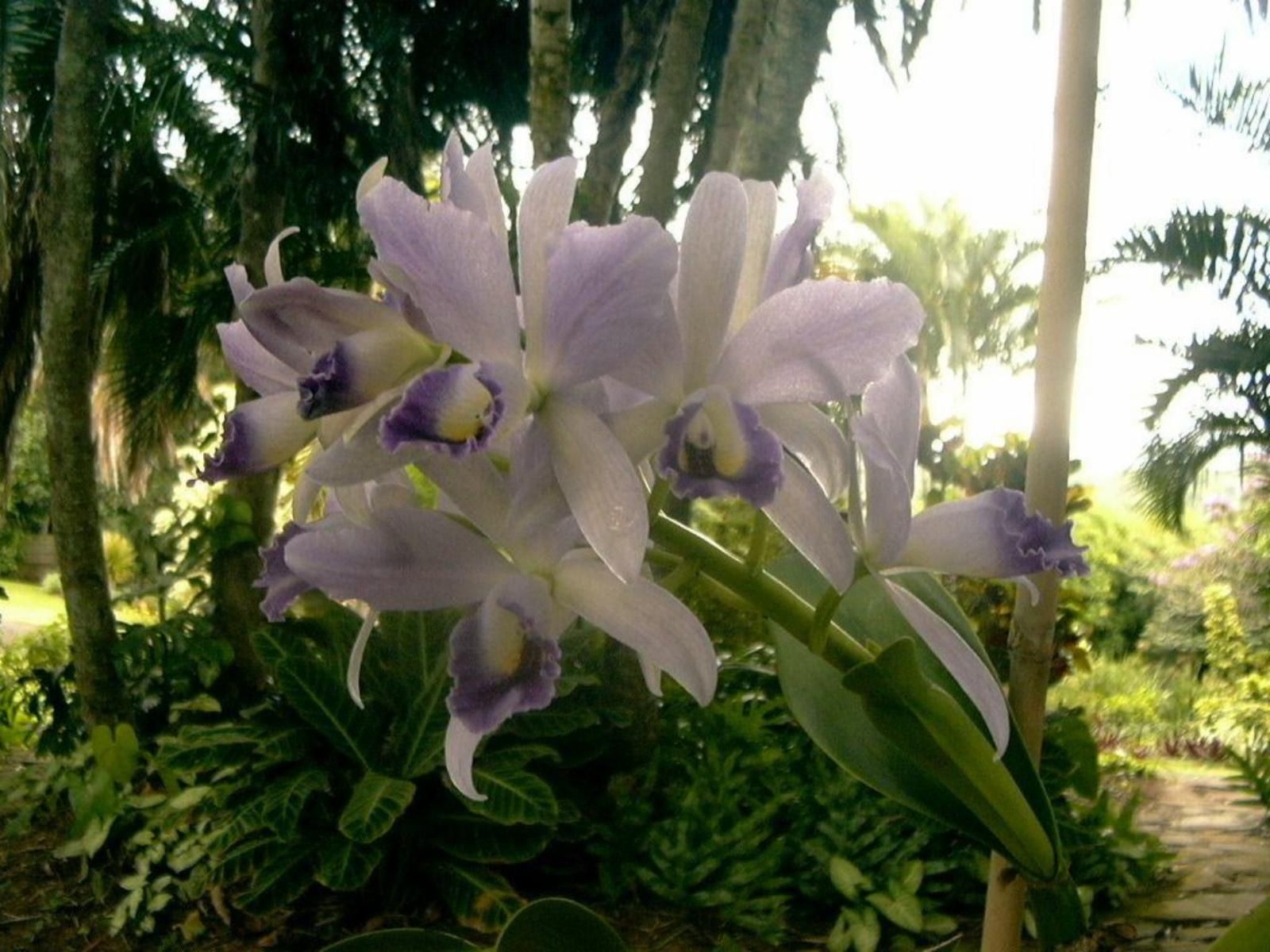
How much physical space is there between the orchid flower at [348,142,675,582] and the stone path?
1.48m

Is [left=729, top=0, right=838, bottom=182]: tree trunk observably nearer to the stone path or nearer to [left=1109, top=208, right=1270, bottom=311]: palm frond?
the stone path

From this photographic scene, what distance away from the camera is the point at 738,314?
1.45 ft

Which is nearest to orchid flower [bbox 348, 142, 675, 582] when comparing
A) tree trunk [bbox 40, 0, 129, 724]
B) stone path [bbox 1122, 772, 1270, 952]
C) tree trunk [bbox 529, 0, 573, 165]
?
stone path [bbox 1122, 772, 1270, 952]

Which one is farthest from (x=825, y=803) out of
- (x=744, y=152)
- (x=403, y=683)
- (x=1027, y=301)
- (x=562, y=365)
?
(x=1027, y=301)

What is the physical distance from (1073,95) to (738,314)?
0.95 ft

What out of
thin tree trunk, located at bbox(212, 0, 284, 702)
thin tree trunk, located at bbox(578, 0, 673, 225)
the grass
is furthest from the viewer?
the grass

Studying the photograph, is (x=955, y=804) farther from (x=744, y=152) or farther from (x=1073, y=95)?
(x=744, y=152)

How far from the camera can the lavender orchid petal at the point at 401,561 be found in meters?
0.39

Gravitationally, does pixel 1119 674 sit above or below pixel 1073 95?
below

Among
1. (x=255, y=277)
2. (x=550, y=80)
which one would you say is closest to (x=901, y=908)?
(x=550, y=80)

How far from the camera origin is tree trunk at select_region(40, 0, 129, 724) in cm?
318

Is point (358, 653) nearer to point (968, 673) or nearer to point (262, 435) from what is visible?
point (262, 435)

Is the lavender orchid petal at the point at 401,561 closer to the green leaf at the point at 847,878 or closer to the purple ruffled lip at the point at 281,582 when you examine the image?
the purple ruffled lip at the point at 281,582

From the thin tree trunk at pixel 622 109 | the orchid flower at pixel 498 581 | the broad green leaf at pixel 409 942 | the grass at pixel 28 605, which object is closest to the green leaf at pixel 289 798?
the thin tree trunk at pixel 622 109
